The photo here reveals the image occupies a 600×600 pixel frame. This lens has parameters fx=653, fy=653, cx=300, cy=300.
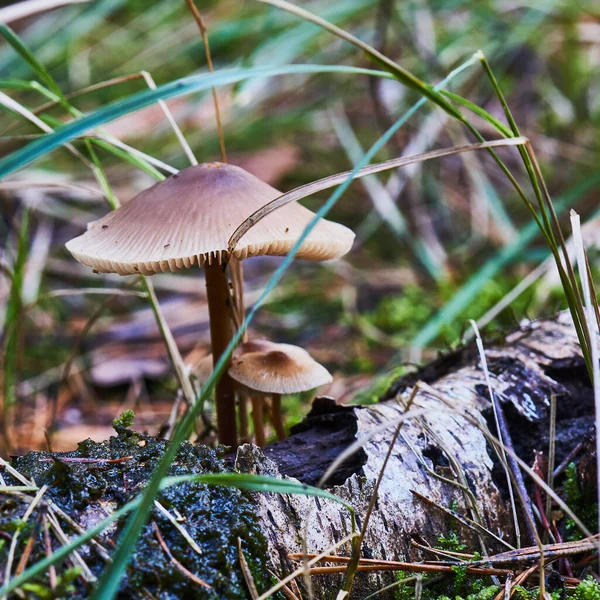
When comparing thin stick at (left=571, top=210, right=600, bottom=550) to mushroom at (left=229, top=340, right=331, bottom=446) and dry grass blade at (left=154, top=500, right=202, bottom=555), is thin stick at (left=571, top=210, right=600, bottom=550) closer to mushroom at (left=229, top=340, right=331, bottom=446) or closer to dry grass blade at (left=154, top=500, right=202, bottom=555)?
dry grass blade at (left=154, top=500, right=202, bottom=555)

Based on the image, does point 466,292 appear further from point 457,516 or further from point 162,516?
point 162,516

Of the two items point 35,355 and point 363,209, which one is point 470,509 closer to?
point 35,355

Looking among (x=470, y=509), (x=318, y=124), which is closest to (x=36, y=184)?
(x=470, y=509)

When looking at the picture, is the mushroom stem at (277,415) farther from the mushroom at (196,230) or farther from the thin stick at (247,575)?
the thin stick at (247,575)

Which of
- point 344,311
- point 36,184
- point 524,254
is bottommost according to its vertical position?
point 344,311

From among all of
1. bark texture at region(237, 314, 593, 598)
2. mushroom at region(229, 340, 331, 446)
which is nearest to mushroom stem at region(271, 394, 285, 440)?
mushroom at region(229, 340, 331, 446)

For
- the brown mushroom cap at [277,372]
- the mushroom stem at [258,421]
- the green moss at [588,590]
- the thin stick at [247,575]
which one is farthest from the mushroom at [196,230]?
the green moss at [588,590]
